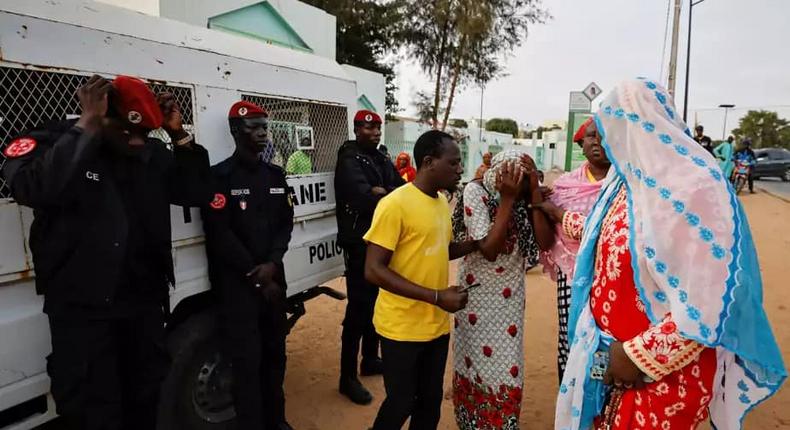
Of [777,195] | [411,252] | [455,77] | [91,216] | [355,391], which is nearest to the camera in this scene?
[91,216]

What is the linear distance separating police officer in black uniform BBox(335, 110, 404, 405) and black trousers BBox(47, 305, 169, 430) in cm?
155

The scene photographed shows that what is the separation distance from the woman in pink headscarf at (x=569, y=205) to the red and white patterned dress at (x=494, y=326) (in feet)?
0.69

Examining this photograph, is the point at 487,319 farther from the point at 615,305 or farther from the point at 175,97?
the point at 175,97

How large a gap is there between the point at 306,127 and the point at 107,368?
6.36ft

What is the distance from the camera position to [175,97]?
229 cm

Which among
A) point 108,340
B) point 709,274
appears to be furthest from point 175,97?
point 709,274

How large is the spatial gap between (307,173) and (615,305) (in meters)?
2.27

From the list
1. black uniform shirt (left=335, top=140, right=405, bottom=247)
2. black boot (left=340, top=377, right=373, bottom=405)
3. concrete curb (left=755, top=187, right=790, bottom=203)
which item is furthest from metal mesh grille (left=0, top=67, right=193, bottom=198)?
concrete curb (left=755, top=187, right=790, bottom=203)

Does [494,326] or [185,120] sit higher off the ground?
[185,120]

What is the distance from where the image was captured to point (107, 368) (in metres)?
1.77

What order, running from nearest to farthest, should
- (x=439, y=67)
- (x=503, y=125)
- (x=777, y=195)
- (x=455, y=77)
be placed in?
1. (x=777, y=195)
2. (x=455, y=77)
3. (x=439, y=67)
4. (x=503, y=125)

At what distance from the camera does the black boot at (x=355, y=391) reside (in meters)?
3.33

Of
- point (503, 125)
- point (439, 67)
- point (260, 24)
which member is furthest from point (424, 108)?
point (503, 125)

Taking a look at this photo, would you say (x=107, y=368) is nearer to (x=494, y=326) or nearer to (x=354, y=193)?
(x=494, y=326)
